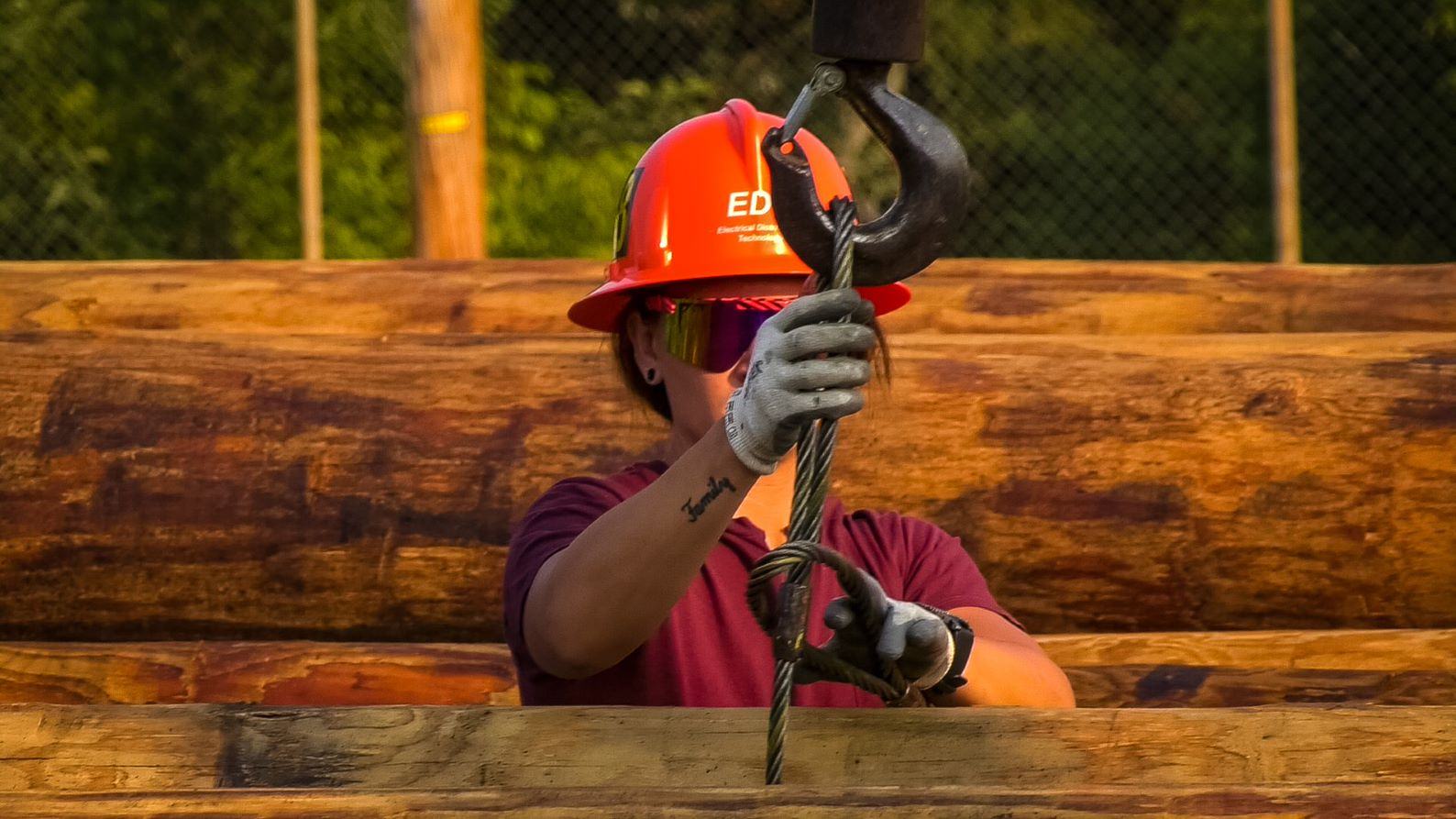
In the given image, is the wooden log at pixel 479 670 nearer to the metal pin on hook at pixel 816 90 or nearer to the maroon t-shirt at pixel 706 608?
the maroon t-shirt at pixel 706 608

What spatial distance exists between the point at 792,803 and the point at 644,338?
3.65ft

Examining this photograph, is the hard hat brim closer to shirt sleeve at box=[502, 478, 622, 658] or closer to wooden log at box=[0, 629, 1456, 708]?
shirt sleeve at box=[502, 478, 622, 658]

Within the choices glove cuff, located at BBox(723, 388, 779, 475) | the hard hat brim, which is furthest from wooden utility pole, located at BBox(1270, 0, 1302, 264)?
glove cuff, located at BBox(723, 388, 779, 475)

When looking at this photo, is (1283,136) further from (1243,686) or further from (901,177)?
(901,177)

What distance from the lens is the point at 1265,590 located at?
3.16 meters

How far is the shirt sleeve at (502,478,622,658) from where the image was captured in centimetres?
222

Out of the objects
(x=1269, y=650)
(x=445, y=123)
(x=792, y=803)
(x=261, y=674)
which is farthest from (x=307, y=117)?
(x=792, y=803)

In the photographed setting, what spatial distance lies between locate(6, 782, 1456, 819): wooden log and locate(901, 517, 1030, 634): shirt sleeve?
84 cm

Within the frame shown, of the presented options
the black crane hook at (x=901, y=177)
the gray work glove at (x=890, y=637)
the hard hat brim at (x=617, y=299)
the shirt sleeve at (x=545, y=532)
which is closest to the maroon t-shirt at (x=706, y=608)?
the shirt sleeve at (x=545, y=532)

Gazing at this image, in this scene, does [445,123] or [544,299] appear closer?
[544,299]

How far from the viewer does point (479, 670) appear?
10.1 ft

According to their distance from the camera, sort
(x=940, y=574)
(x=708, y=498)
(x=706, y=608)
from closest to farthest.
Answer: (x=708, y=498) → (x=706, y=608) → (x=940, y=574)

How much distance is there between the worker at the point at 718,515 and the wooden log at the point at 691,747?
11 cm

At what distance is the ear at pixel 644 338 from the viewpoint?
8.15 ft
